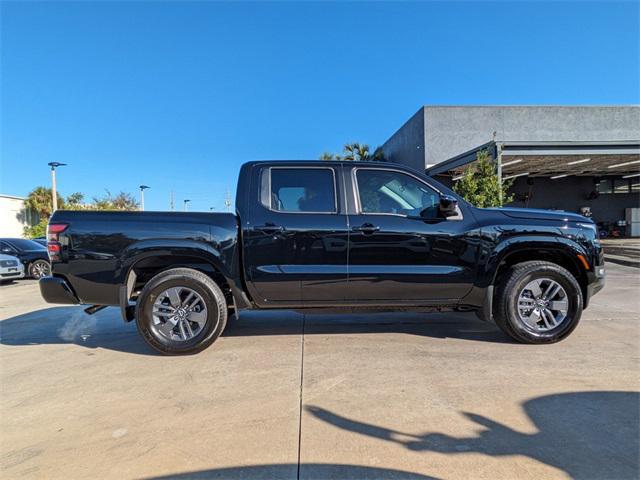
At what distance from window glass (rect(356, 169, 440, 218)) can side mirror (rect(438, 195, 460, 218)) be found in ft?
0.36

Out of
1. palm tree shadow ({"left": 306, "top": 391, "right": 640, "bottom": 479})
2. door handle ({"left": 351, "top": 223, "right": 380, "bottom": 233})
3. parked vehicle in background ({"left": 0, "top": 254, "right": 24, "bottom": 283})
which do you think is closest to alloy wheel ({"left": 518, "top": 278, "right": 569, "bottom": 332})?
palm tree shadow ({"left": 306, "top": 391, "right": 640, "bottom": 479})

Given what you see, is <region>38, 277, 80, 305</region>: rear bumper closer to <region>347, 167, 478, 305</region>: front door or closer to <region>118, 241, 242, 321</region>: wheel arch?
<region>118, 241, 242, 321</region>: wheel arch

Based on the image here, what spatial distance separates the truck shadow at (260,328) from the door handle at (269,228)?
107cm

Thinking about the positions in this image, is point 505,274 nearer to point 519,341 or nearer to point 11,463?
point 519,341

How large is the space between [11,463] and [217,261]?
6.86 feet

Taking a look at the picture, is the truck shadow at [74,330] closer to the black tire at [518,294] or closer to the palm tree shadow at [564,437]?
the palm tree shadow at [564,437]

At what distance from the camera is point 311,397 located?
2.85 meters

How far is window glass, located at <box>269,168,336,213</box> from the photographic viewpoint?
3.93 meters

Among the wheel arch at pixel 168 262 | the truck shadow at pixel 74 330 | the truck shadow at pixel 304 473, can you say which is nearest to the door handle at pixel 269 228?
the wheel arch at pixel 168 262

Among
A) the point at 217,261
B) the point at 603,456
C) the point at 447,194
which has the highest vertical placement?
the point at 447,194

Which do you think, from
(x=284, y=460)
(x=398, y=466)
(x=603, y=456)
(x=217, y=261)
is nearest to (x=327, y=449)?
(x=284, y=460)

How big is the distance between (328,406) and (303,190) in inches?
86.8

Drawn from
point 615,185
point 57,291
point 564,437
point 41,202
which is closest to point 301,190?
point 57,291

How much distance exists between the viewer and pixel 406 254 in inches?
151
